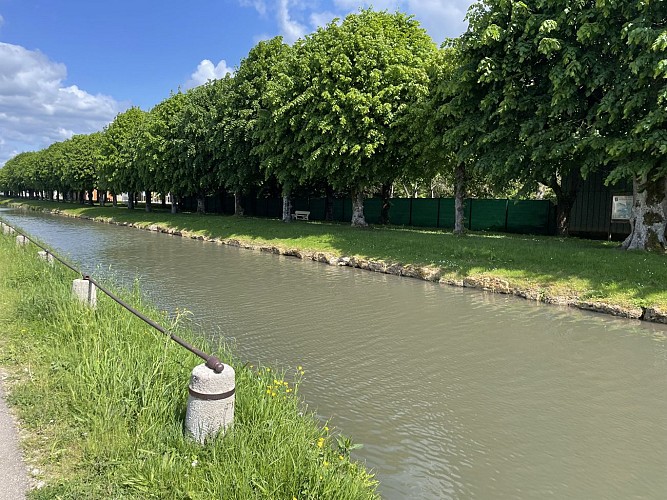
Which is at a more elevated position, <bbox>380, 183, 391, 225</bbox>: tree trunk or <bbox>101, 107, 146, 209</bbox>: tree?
<bbox>101, 107, 146, 209</bbox>: tree

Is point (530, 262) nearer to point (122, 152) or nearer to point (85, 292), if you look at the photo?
point (85, 292)

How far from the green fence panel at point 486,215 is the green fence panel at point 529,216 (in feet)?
1.43

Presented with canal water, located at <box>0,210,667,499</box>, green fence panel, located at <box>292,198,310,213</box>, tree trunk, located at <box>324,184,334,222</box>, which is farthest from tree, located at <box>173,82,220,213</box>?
canal water, located at <box>0,210,667,499</box>

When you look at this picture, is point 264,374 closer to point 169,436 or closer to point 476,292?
point 169,436

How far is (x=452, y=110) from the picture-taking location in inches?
716

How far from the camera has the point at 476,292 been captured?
1366 centimetres

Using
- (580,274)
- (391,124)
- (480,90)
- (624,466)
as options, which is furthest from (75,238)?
(624,466)

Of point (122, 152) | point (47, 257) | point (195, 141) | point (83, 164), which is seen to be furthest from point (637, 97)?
point (83, 164)

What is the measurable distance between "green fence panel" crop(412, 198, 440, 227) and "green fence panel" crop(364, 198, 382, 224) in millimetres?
2823

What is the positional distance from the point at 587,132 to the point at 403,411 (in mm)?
12891

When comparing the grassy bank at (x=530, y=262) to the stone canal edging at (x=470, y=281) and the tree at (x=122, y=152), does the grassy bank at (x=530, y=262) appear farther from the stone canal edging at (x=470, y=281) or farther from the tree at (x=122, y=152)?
the tree at (x=122, y=152)

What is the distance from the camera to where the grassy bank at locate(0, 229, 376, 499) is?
10.8ft

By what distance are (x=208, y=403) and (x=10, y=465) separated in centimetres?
146

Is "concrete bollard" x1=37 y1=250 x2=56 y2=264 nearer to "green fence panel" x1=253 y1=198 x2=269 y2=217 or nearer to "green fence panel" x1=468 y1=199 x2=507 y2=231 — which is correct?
"green fence panel" x1=468 y1=199 x2=507 y2=231
